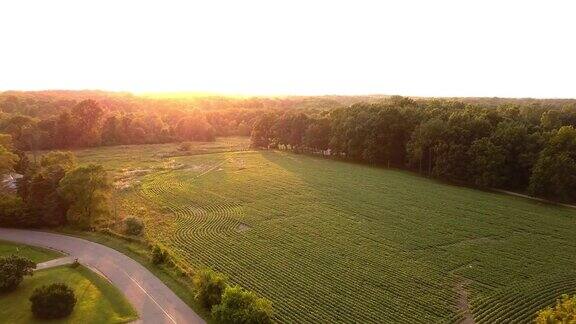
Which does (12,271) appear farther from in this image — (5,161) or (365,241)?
(365,241)

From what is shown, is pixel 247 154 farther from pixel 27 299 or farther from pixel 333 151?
pixel 27 299

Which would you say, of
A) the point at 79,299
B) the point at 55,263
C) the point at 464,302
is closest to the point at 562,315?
the point at 464,302

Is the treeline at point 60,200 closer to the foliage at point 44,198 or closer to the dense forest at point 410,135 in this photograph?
the foliage at point 44,198

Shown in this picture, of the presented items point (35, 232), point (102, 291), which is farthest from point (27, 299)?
point (35, 232)

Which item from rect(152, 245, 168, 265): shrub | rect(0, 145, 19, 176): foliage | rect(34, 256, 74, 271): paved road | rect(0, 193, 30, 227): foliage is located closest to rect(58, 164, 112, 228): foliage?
rect(0, 193, 30, 227): foliage

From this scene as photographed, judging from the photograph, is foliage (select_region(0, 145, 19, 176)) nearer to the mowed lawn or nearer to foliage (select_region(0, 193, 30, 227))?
foliage (select_region(0, 193, 30, 227))
